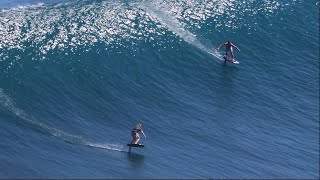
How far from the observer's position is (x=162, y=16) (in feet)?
233

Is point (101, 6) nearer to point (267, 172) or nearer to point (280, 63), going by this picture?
point (280, 63)

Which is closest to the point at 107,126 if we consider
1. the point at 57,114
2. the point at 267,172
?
the point at 57,114

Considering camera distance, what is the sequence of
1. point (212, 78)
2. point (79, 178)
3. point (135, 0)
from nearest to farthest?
point (79, 178)
point (212, 78)
point (135, 0)

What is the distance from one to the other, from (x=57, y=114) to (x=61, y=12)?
82.2 feet

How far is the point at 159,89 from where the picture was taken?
56.4 meters

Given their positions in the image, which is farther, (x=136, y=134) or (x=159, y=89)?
(x=159, y=89)

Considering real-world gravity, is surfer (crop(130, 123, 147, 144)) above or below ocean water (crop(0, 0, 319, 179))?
below

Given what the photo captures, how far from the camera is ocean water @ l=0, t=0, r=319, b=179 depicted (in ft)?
143

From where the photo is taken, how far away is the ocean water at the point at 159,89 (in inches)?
1720

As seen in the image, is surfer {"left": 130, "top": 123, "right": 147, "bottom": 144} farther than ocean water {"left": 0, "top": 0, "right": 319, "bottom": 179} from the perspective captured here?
Yes

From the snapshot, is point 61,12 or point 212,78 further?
point 61,12

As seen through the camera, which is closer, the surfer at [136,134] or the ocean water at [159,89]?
the ocean water at [159,89]

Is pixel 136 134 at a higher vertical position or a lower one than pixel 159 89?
lower

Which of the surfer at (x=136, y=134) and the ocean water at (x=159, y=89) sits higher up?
the ocean water at (x=159, y=89)
